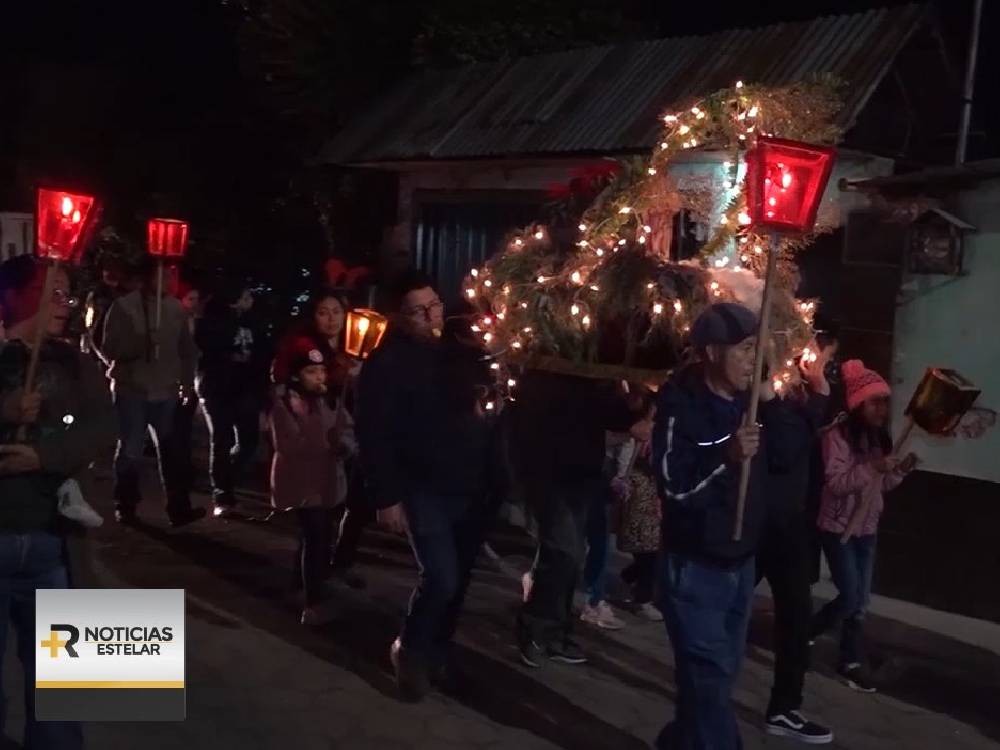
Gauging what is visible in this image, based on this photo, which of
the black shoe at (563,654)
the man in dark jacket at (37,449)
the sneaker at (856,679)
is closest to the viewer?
the man in dark jacket at (37,449)

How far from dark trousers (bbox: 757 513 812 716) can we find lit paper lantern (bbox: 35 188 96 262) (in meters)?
3.22

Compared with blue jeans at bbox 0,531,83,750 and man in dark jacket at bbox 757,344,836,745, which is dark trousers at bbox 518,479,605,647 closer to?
man in dark jacket at bbox 757,344,836,745

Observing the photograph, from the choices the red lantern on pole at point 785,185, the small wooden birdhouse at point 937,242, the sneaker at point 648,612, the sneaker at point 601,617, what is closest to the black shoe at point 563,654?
the sneaker at point 601,617

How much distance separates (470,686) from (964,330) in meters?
3.78

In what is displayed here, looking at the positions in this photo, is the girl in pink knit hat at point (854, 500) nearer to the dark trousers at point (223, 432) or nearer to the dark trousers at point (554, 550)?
the dark trousers at point (554, 550)

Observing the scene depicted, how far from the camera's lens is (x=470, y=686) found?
5.67 metres

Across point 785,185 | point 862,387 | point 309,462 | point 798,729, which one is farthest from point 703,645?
point 309,462

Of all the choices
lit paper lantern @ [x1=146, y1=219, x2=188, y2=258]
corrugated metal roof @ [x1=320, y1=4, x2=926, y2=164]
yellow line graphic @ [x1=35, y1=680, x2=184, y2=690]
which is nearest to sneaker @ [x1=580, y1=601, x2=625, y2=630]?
yellow line graphic @ [x1=35, y1=680, x2=184, y2=690]

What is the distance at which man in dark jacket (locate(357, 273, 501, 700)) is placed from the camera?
17.2ft

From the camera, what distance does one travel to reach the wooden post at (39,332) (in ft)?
13.0

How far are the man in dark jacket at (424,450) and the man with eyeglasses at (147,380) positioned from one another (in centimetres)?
373

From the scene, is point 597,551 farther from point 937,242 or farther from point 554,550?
point 937,242

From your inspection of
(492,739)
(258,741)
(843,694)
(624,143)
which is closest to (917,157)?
(624,143)

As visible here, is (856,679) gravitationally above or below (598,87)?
below
